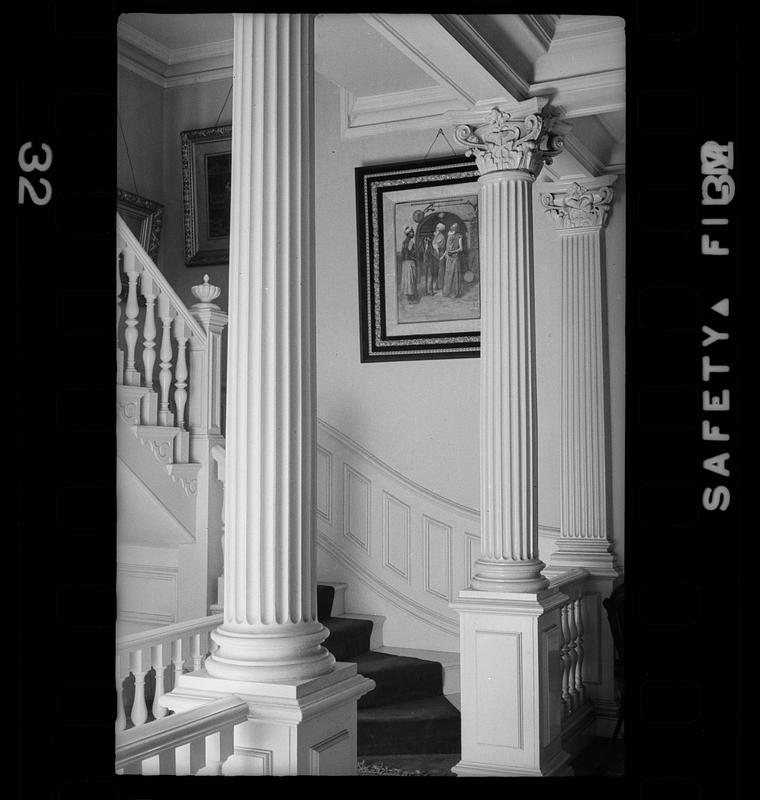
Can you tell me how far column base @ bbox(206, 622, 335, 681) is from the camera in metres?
2.68

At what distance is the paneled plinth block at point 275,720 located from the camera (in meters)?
2.62

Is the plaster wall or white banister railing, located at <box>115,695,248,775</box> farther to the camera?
the plaster wall

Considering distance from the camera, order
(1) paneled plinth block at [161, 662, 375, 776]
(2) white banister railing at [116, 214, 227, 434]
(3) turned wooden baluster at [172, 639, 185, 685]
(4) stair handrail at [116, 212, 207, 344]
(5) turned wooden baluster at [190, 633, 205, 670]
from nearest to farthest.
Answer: (1) paneled plinth block at [161, 662, 375, 776]
(3) turned wooden baluster at [172, 639, 185, 685]
(5) turned wooden baluster at [190, 633, 205, 670]
(4) stair handrail at [116, 212, 207, 344]
(2) white banister railing at [116, 214, 227, 434]

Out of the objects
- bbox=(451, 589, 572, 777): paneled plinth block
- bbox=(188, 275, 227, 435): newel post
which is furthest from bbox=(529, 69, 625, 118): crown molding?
bbox=(451, 589, 572, 777): paneled plinth block

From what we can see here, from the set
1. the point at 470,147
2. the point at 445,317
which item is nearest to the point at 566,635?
the point at 445,317

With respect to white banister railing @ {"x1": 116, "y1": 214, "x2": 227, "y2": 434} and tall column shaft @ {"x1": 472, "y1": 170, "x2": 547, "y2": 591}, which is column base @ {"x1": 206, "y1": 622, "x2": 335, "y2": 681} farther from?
white banister railing @ {"x1": 116, "y1": 214, "x2": 227, "y2": 434}

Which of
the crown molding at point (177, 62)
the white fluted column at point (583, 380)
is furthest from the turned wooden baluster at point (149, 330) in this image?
the crown molding at point (177, 62)

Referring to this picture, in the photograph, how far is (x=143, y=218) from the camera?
778cm

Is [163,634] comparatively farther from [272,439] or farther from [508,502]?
[272,439]

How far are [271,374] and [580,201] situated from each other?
4.47m

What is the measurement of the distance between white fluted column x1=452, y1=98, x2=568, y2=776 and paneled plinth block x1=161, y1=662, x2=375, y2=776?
2.24 metres
